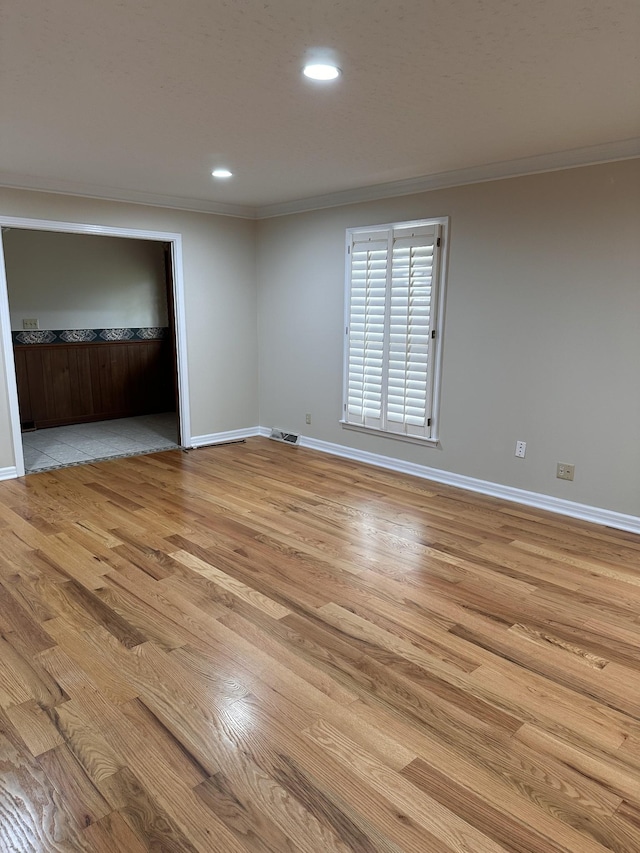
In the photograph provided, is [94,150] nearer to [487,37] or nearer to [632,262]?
[487,37]

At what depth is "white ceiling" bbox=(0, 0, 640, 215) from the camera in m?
1.90

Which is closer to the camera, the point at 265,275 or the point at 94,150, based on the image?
the point at 94,150

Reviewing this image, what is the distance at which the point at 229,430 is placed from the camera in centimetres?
615

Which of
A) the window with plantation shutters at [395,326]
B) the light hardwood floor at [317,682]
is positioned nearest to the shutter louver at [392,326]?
the window with plantation shutters at [395,326]

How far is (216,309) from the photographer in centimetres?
582

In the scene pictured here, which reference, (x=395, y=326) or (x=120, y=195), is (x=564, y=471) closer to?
(x=395, y=326)

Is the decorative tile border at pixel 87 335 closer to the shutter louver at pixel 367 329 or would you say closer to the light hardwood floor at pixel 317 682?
the light hardwood floor at pixel 317 682

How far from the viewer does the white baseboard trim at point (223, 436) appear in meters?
5.86

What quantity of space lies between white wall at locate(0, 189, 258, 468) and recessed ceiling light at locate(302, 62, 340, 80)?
3171 millimetres

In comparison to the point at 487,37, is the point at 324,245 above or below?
below

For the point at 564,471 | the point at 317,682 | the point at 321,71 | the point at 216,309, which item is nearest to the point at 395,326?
the point at 564,471

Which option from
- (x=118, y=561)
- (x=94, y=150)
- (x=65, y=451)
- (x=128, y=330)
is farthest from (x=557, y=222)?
(x=128, y=330)

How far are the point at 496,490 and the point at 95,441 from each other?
163 inches

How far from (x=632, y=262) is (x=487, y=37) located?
1.98 metres
